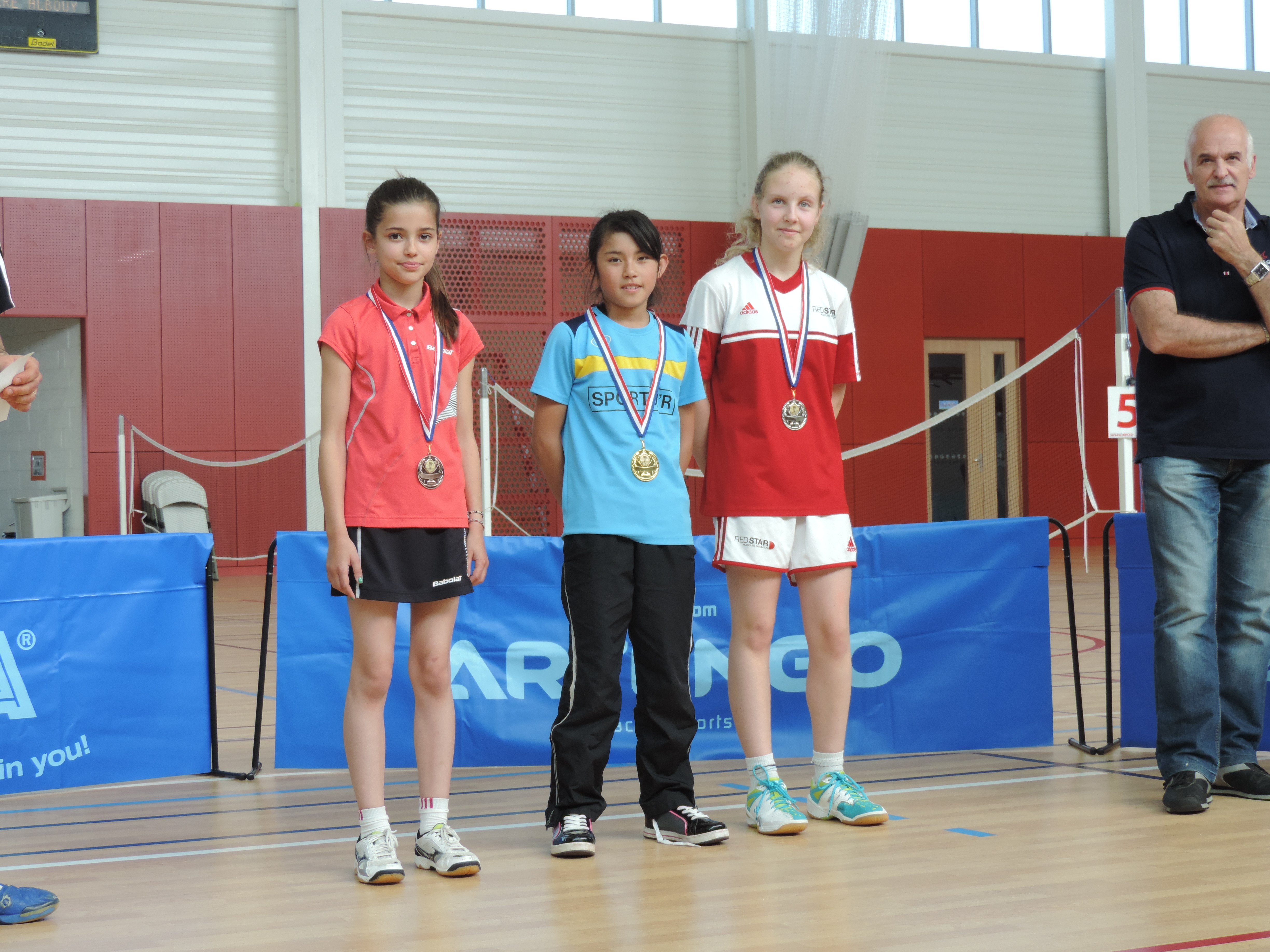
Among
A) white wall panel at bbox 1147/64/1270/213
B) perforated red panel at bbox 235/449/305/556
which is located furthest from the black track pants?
white wall panel at bbox 1147/64/1270/213

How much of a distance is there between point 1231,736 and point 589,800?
1.71 meters

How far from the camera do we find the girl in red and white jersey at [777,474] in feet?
10.1

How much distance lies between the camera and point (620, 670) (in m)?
3.00

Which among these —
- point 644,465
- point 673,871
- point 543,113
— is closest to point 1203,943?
point 673,871

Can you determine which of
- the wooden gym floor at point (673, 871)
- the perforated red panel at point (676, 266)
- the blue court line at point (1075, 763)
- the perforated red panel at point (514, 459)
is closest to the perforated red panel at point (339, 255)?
the perforated red panel at point (514, 459)

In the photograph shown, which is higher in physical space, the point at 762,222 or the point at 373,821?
the point at 762,222

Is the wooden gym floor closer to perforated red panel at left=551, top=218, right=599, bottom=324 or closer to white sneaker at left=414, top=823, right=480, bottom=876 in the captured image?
white sneaker at left=414, top=823, right=480, bottom=876

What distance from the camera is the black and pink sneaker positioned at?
2.75 metres

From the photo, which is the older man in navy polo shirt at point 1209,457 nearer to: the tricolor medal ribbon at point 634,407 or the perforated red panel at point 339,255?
the tricolor medal ribbon at point 634,407

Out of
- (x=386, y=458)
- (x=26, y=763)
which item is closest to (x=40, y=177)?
(x=26, y=763)

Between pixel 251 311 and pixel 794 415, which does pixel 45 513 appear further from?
pixel 794 415

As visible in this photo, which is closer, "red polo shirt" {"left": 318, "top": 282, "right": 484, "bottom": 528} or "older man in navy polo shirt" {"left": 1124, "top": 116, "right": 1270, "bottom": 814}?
"red polo shirt" {"left": 318, "top": 282, "right": 484, "bottom": 528}

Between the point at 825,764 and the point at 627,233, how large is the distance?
1368 mm

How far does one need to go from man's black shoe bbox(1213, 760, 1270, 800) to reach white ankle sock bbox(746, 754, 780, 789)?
1.19m
